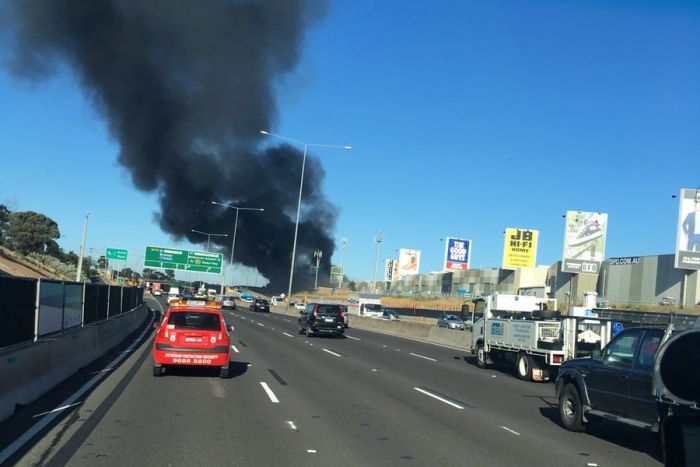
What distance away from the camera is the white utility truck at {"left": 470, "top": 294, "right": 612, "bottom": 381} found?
1695 centimetres

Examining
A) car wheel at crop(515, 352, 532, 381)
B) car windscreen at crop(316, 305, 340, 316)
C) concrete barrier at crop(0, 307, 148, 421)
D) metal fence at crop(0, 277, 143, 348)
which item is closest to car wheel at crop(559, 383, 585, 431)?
concrete barrier at crop(0, 307, 148, 421)

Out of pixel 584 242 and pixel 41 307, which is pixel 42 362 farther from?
pixel 584 242

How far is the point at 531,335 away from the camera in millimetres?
18734

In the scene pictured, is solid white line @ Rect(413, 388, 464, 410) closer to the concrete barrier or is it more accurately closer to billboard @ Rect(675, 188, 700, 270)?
the concrete barrier

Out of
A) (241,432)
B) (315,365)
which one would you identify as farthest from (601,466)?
(315,365)

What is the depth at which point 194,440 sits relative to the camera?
8352 millimetres

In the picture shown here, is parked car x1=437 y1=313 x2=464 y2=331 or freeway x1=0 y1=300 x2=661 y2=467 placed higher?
freeway x1=0 y1=300 x2=661 y2=467

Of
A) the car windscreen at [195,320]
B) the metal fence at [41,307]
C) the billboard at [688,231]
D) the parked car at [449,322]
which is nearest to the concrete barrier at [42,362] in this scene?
the metal fence at [41,307]

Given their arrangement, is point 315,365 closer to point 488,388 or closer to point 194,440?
point 488,388

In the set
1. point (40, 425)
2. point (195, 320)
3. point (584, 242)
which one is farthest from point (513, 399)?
point (584, 242)

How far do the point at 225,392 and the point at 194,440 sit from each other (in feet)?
14.3

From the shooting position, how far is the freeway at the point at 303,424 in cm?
773

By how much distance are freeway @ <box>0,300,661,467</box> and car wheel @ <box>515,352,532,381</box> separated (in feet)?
7.52

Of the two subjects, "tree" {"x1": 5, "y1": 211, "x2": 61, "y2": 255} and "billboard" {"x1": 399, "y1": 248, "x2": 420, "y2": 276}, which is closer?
"tree" {"x1": 5, "y1": 211, "x2": 61, "y2": 255}
